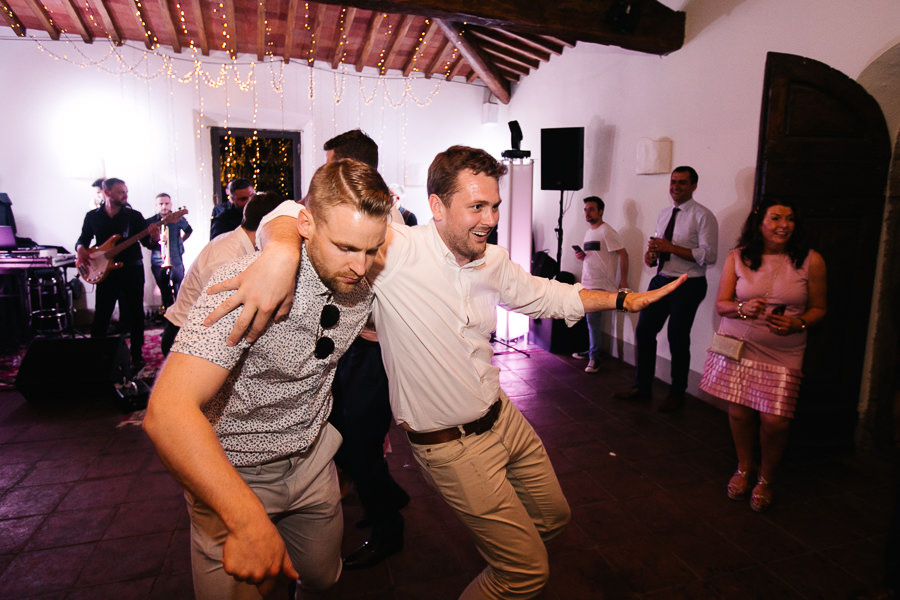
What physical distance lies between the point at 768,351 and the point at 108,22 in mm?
8327

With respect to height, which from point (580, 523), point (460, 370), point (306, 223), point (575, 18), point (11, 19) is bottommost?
point (580, 523)

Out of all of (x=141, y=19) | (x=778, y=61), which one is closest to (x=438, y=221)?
(x=778, y=61)

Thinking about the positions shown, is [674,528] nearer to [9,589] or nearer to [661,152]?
[9,589]

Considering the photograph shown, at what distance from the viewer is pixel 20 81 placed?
7.09 metres

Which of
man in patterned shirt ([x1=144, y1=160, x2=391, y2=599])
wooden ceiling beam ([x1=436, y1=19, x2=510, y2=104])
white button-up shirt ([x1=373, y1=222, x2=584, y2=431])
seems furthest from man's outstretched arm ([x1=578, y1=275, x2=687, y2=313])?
wooden ceiling beam ([x1=436, y1=19, x2=510, y2=104])

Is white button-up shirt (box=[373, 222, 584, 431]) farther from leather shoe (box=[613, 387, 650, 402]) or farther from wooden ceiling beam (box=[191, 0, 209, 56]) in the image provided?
wooden ceiling beam (box=[191, 0, 209, 56])

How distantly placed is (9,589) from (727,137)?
563 centimetres

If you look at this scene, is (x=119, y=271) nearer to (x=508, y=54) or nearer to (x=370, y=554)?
(x=370, y=554)

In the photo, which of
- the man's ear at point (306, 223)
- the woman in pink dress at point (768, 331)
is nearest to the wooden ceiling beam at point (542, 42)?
the woman in pink dress at point (768, 331)

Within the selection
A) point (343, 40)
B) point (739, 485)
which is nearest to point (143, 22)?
point (343, 40)

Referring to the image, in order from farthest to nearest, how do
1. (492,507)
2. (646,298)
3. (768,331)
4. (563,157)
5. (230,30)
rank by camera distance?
(230,30), (563,157), (768,331), (646,298), (492,507)

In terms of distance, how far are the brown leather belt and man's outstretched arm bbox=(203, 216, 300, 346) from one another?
2.31 ft

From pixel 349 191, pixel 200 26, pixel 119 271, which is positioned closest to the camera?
pixel 349 191

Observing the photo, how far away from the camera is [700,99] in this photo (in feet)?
15.7
